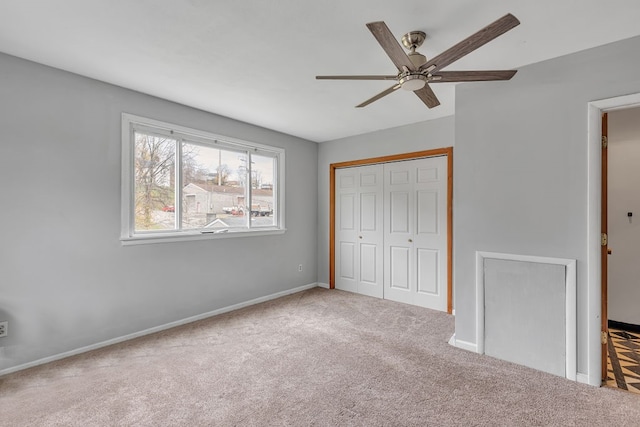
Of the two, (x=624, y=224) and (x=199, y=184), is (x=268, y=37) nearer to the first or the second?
(x=199, y=184)

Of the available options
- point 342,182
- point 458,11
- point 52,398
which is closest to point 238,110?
point 342,182

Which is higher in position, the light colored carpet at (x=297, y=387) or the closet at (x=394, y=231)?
the closet at (x=394, y=231)

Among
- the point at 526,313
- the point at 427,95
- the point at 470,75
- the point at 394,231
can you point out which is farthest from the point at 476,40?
the point at 394,231

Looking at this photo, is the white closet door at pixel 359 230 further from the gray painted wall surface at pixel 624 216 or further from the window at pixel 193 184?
the gray painted wall surface at pixel 624 216

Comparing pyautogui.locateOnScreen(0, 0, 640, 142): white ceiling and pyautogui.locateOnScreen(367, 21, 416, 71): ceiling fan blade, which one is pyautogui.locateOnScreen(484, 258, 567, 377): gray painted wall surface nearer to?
pyautogui.locateOnScreen(0, 0, 640, 142): white ceiling

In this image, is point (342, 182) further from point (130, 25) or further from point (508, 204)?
point (130, 25)

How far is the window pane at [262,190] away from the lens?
171 inches

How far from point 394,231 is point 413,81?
2.76 metres

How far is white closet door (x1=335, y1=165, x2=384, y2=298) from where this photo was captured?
4.58m

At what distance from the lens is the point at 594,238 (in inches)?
88.0

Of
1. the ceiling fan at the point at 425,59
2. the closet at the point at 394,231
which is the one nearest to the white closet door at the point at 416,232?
the closet at the point at 394,231

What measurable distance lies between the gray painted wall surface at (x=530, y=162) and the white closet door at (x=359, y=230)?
1754 mm

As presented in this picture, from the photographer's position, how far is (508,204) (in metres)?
2.59

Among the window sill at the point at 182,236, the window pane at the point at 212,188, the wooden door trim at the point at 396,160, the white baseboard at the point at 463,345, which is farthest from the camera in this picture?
the wooden door trim at the point at 396,160
